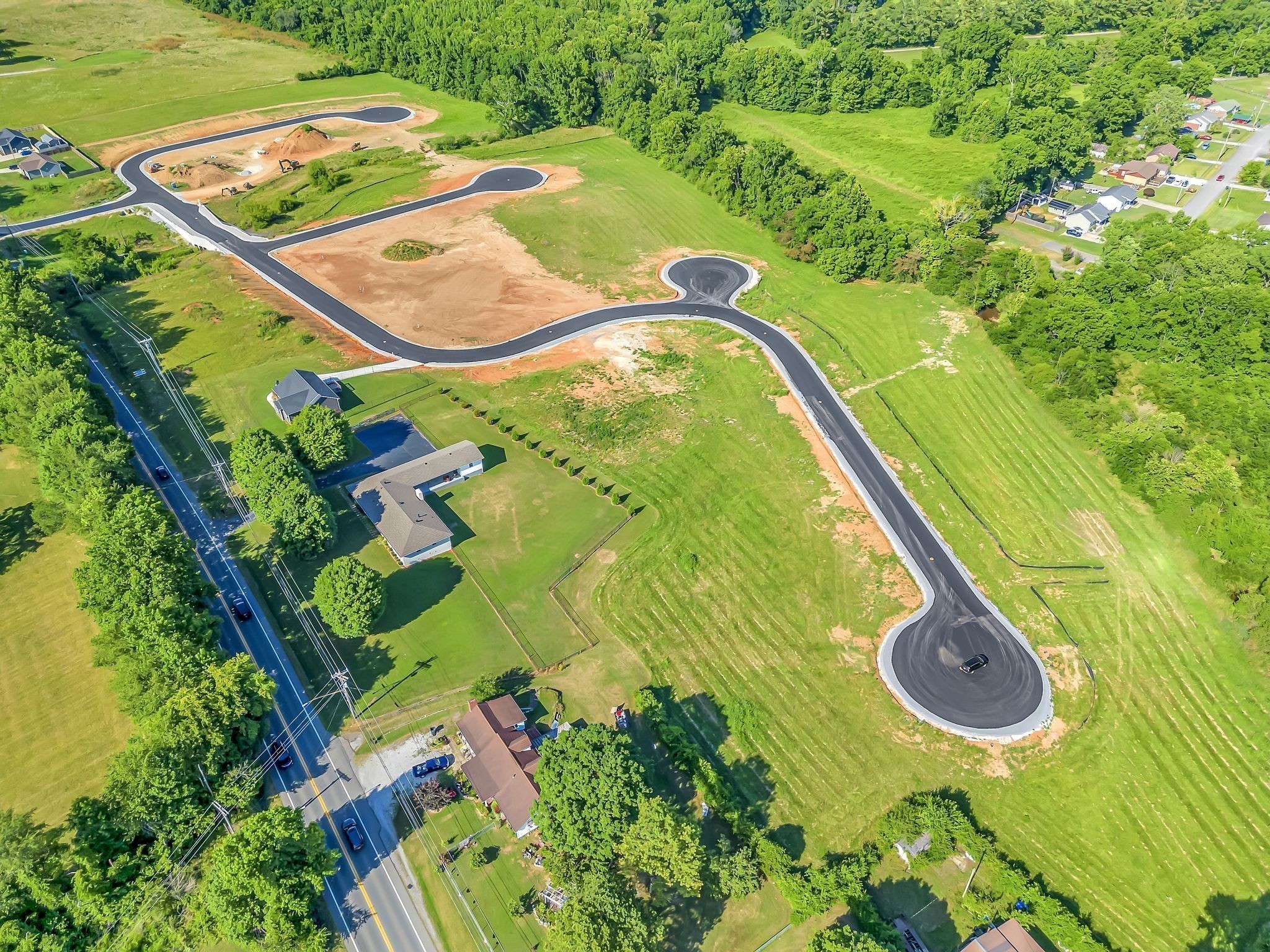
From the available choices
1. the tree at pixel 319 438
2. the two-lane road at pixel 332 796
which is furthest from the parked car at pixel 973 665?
the tree at pixel 319 438

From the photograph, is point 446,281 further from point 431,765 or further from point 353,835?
point 353,835

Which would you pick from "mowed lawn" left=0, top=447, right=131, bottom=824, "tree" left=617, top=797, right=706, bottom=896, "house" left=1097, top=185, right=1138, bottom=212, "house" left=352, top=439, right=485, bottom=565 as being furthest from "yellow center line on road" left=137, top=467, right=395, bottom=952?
"house" left=1097, top=185, right=1138, bottom=212

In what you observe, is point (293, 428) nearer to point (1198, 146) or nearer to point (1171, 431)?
point (1171, 431)

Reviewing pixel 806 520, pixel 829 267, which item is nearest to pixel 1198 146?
pixel 829 267

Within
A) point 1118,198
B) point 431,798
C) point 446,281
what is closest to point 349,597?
point 431,798

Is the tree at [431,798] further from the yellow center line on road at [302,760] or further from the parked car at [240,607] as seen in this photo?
the parked car at [240,607]
